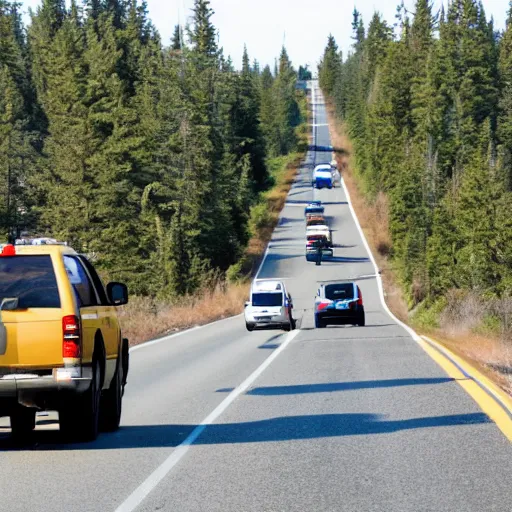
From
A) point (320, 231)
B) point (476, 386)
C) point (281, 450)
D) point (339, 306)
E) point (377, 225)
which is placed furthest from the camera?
point (377, 225)

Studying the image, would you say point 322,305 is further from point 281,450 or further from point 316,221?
point 316,221

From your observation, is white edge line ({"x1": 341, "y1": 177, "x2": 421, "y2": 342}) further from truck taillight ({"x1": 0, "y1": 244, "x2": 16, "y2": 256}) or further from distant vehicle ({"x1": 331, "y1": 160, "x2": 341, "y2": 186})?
truck taillight ({"x1": 0, "y1": 244, "x2": 16, "y2": 256})

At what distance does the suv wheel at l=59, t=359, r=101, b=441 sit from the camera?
9453mm

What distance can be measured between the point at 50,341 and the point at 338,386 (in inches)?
261

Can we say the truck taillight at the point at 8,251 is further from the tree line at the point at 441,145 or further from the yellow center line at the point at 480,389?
the tree line at the point at 441,145

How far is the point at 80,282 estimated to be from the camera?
32.8 feet

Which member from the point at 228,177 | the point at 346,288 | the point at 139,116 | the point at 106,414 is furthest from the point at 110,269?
the point at 106,414

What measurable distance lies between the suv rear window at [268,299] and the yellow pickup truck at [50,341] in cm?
2577

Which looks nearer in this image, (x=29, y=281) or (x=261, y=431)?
(x=29, y=281)

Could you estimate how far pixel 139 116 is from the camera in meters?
90.7

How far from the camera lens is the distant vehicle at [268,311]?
3559 centimetres

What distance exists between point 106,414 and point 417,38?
412ft

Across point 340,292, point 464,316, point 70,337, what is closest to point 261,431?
point 70,337

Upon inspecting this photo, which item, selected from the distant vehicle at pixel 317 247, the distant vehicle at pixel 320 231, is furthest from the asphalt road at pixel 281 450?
the distant vehicle at pixel 320 231
